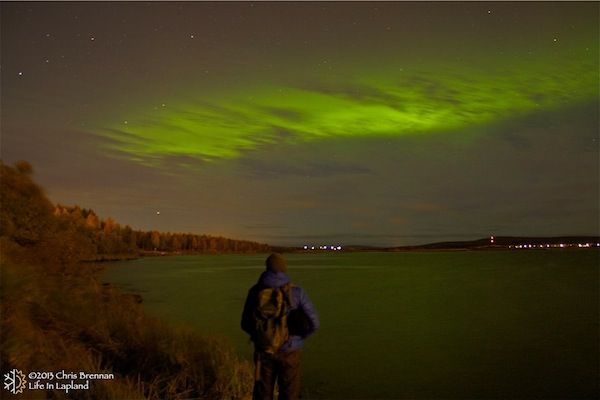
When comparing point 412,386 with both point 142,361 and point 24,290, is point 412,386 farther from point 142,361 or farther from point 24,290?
point 24,290

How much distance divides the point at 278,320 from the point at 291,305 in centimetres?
21

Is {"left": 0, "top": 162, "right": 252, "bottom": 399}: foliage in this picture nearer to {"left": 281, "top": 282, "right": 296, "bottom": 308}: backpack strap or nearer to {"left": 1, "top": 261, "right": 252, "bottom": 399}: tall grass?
{"left": 1, "top": 261, "right": 252, "bottom": 399}: tall grass

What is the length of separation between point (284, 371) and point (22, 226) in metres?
10.3

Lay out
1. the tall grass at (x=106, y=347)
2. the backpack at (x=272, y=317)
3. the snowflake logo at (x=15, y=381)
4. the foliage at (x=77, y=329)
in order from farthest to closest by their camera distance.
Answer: the foliage at (x=77, y=329) → the tall grass at (x=106, y=347) → the snowflake logo at (x=15, y=381) → the backpack at (x=272, y=317)

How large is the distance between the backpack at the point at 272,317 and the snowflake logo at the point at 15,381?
2.88 meters

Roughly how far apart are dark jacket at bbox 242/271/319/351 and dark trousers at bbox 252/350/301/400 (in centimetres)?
13

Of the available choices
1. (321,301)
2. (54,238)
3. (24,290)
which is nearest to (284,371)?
(24,290)

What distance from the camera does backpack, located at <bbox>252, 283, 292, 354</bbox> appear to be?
571 cm

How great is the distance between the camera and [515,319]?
3431 centimetres

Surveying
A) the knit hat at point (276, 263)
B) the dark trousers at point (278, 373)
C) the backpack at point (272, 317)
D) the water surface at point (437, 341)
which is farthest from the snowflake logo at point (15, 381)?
the water surface at point (437, 341)

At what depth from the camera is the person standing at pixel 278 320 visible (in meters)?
5.73

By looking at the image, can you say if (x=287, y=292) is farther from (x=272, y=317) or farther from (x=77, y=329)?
(x=77, y=329)

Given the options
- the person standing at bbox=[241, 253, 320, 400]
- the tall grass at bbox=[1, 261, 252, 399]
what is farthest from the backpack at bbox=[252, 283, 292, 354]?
the tall grass at bbox=[1, 261, 252, 399]

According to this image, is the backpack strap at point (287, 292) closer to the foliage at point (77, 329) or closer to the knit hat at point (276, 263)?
the knit hat at point (276, 263)
